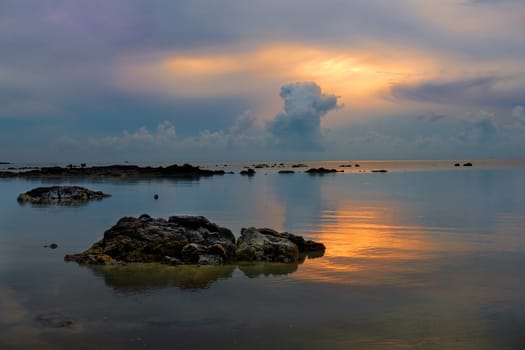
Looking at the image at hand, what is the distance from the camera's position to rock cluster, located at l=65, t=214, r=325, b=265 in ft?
62.5

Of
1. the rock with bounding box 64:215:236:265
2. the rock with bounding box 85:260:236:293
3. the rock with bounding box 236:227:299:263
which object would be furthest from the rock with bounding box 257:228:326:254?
the rock with bounding box 85:260:236:293

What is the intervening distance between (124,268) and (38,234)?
34.6ft

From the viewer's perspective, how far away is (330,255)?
20406mm

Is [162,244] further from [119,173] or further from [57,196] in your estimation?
[119,173]

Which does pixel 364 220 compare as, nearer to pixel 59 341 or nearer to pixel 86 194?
pixel 59 341

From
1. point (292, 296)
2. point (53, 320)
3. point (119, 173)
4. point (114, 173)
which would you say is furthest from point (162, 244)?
point (114, 173)

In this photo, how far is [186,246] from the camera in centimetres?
1930

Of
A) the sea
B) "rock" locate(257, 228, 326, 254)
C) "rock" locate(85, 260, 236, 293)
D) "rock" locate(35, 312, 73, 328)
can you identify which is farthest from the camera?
"rock" locate(257, 228, 326, 254)

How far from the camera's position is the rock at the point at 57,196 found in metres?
45.3

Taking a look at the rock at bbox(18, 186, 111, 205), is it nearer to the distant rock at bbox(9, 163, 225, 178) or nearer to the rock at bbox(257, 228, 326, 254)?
the rock at bbox(257, 228, 326, 254)

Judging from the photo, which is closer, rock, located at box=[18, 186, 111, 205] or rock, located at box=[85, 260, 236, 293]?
rock, located at box=[85, 260, 236, 293]

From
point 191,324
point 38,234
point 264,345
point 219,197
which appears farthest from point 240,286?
point 219,197

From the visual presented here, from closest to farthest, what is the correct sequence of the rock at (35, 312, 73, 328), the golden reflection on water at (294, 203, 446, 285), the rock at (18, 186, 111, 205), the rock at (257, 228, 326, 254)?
the rock at (35, 312, 73, 328)
the golden reflection on water at (294, 203, 446, 285)
the rock at (257, 228, 326, 254)
the rock at (18, 186, 111, 205)

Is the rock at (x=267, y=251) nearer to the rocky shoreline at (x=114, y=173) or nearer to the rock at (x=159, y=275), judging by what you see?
the rock at (x=159, y=275)
